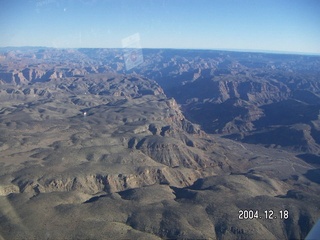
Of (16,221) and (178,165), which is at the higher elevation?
(16,221)

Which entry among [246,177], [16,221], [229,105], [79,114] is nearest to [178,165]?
[246,177]

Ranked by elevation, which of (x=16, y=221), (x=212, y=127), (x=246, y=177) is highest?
(x=16, y=221)

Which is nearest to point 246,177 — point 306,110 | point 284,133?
point 284,133

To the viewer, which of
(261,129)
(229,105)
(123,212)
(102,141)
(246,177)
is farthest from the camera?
(229,105)

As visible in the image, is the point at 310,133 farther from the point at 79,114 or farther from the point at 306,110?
the point at 79,114

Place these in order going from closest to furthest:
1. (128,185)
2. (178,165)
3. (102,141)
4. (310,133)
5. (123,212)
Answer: (123,212) → (128,185) → (178,165) → (102,141) → (310,133)

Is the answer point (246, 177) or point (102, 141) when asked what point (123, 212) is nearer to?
point (246, 177)

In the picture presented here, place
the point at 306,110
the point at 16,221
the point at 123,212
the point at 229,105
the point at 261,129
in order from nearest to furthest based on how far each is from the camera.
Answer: the point at 16,221
the point at 123,212
the point at 261,129
the point at 306,110
the point at 229,105

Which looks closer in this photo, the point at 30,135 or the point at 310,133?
the point at 30,135

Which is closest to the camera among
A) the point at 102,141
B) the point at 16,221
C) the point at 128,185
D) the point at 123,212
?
the point at 16,221
